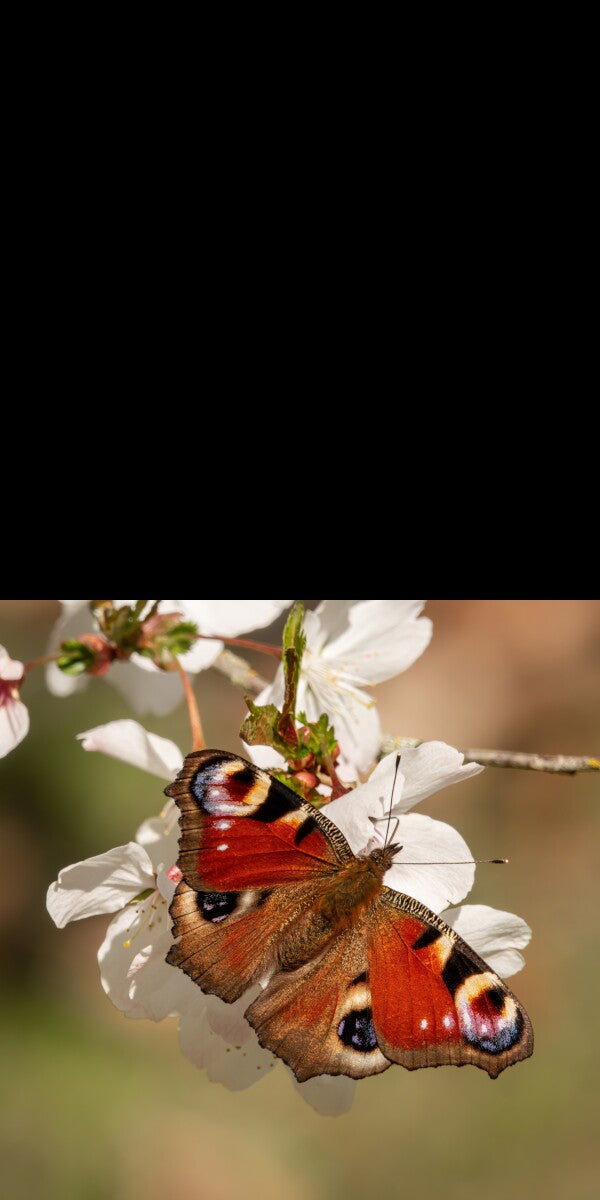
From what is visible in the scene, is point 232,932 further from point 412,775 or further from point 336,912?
point 412,775

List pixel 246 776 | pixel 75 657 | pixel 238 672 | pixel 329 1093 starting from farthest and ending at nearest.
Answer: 1. pixel 238 672
2. pixel 75 657
3. pixel 329 1093
4. pixel 246 776

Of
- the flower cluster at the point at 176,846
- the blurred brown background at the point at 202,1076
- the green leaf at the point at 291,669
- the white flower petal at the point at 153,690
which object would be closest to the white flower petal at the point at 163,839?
the flower cluster at the point at 176,846

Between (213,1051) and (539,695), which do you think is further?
(539,695)

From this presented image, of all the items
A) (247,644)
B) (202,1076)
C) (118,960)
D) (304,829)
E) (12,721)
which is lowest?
(202,1076)

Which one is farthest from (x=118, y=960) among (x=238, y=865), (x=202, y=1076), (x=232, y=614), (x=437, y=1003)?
(x=202, y=1076)

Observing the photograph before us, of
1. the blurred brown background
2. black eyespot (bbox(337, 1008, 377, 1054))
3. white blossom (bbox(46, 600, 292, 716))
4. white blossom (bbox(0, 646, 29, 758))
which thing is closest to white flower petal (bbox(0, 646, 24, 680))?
white blossom (bbox(0, 646, 29, 758))

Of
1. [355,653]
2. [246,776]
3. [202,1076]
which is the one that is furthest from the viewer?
[202,1076]

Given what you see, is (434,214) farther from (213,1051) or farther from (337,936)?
(213,1051)

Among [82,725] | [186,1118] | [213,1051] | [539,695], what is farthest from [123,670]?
[539,695]
